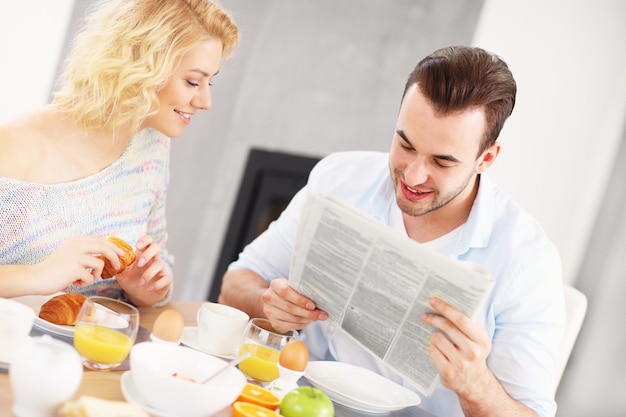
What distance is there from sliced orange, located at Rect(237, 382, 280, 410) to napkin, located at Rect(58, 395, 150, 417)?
9.3 inches

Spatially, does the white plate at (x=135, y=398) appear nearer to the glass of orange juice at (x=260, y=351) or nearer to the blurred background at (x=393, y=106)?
the glass of orange juice at (x=260, y=351)

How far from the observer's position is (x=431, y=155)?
184 centimetres

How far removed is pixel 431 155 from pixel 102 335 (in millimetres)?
892

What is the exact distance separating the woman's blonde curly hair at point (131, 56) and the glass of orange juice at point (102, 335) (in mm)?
721

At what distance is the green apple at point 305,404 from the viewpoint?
4.16 ft

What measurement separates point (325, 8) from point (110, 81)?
1953 mm

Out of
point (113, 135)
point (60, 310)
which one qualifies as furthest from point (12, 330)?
point (113, 135)

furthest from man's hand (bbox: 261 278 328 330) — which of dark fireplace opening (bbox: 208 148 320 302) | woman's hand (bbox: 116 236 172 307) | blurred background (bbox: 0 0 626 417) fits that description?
dark fireplace opening (bbox: 208 148 320 302)

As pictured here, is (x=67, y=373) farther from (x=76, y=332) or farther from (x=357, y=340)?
(x=357, y=340)

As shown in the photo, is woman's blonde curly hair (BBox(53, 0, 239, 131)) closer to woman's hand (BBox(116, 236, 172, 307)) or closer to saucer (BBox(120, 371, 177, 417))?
woman's hand (BBox(116, 236, 172, 307))

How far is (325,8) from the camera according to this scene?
12.1 ft

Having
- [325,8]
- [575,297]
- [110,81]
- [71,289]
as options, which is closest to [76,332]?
[71,289]

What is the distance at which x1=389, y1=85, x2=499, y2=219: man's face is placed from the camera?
1813 millimetres

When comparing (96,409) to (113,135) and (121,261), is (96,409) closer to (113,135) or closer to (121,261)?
(121,261)
